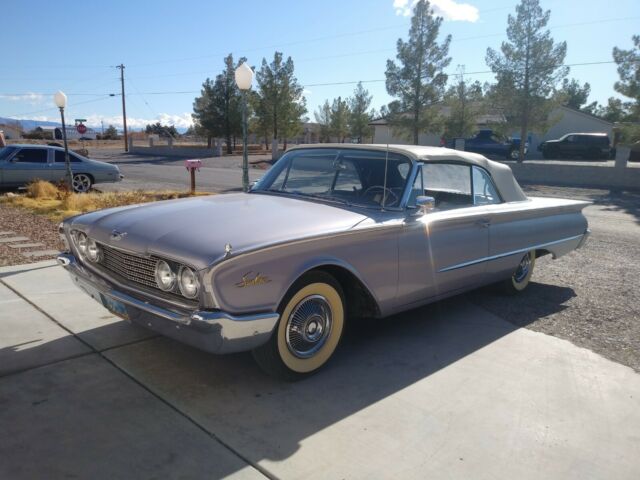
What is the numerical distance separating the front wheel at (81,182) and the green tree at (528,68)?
57.7 ft

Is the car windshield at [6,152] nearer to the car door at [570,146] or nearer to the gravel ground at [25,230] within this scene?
the gravel ground at [25,230]

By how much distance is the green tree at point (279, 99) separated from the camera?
122ft

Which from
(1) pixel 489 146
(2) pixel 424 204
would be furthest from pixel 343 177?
(1) pixel 489 146

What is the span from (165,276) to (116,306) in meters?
0.56

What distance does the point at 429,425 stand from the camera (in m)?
2.88

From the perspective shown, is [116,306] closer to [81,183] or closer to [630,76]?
[81,183]

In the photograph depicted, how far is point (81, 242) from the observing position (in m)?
3.72

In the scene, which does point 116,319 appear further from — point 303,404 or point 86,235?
point 303,404

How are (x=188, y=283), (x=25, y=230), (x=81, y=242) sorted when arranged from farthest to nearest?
(x=25, y=230)
(x=81, y=242)
(x=188, y=283)

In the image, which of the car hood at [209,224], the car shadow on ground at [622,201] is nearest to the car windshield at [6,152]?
the car hood at [209,224]

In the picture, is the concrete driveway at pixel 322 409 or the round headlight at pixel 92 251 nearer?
the concrete driveway at pixel 322 409

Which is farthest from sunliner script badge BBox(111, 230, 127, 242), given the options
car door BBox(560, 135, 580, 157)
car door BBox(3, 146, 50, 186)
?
car door BBox(560, 135, 580, 157)

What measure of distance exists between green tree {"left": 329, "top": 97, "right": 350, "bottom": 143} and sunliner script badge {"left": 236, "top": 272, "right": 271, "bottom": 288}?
138 ft

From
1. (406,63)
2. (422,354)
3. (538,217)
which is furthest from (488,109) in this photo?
(422,354)
